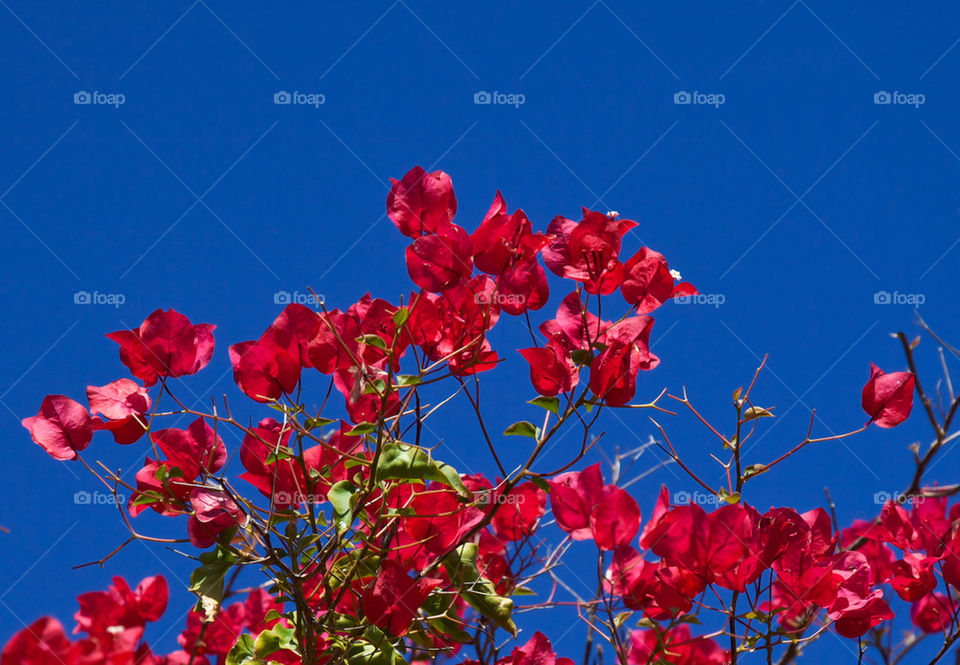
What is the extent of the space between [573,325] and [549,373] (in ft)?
0.36

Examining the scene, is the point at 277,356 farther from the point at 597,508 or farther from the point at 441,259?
the point at 597,508

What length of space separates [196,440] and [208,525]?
0.15m

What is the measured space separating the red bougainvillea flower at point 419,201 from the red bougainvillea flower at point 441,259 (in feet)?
0.09

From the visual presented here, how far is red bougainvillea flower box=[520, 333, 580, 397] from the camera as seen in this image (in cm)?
124

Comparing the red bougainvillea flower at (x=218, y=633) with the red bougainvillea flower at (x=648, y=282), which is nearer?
the red bougainvillea flower at (x=648, y=282)

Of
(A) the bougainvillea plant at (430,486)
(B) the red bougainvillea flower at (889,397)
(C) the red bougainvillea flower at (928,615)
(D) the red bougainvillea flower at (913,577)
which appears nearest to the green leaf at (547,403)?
(A) the bougainvillea plant at (430,486)

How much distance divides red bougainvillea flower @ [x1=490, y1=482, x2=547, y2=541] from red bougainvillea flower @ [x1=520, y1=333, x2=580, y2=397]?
0.30 meters

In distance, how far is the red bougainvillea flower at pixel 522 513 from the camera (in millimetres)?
1500

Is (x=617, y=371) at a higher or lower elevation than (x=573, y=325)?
lower

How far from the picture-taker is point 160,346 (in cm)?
128

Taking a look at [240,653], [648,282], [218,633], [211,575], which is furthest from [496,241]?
[218,633]

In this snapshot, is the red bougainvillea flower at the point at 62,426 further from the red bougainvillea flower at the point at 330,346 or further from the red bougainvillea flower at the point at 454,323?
the red bougainvillea flower at the point at 454,323

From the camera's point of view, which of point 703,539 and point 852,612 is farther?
point 852,612

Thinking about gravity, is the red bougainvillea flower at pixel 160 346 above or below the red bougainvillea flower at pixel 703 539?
above
